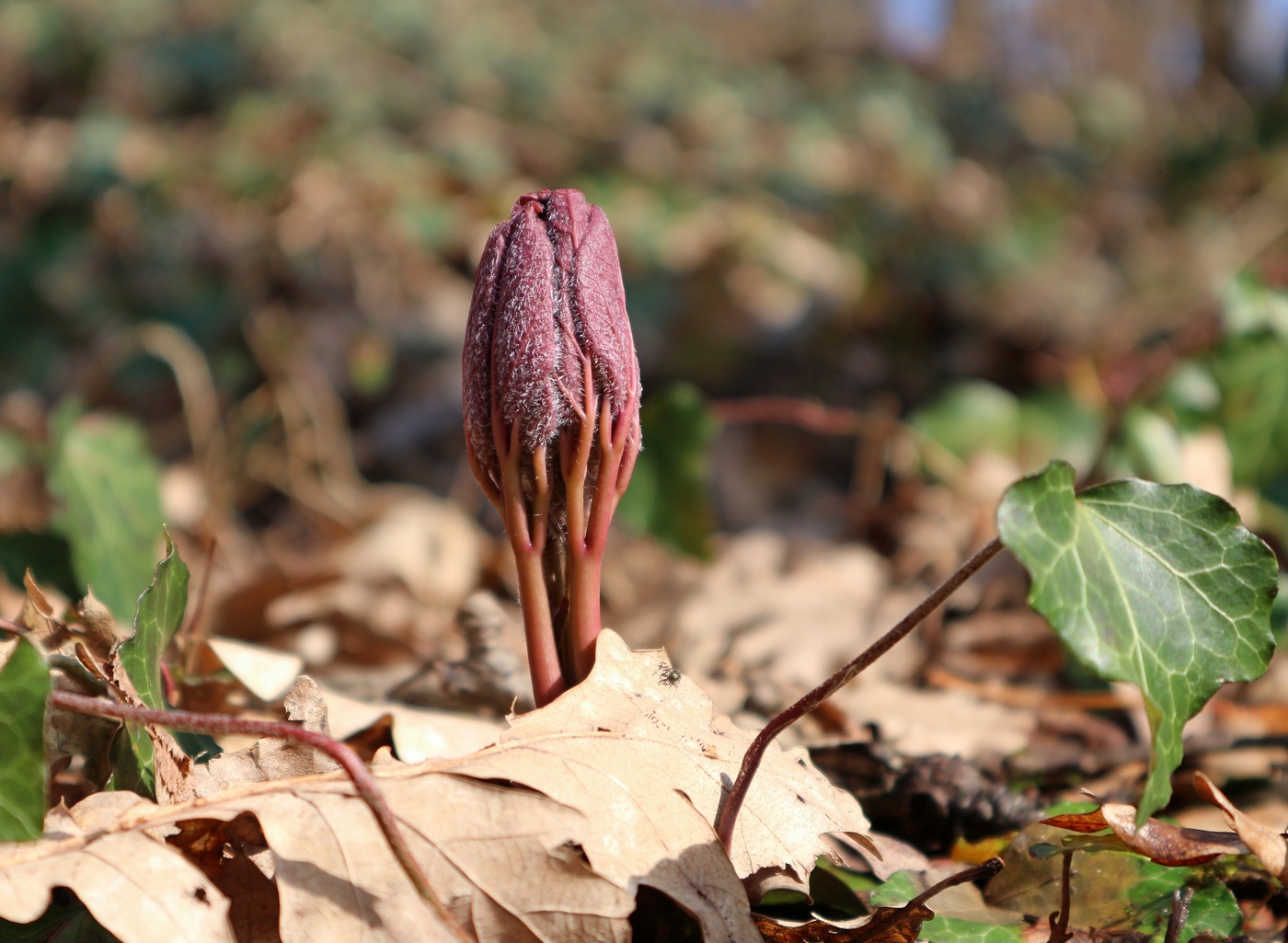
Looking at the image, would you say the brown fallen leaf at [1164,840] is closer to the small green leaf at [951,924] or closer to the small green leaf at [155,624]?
the small green leaf at [951,924]

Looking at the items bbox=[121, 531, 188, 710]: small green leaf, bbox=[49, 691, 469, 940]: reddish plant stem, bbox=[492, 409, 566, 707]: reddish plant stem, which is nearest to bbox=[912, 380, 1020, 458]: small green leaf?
bbox=[492, 409, 566, 707]: reddish plant stem

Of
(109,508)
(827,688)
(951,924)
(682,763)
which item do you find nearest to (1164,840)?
(951,924)

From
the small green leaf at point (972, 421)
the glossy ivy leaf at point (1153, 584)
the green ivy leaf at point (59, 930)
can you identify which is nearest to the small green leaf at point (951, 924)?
the glossy ivy leaf at point (1153, 584)

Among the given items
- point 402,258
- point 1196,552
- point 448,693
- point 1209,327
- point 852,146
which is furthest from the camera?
point 852,146

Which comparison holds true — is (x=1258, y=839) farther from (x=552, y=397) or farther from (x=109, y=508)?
(x=109, y=508)

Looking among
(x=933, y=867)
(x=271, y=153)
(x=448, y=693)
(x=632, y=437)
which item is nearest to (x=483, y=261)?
(x=632, y=437)

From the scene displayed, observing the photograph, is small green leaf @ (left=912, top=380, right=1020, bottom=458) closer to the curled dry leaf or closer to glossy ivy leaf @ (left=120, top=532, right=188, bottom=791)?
the curled dry leaf

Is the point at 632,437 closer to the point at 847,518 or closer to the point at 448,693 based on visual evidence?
the point at 448,693
